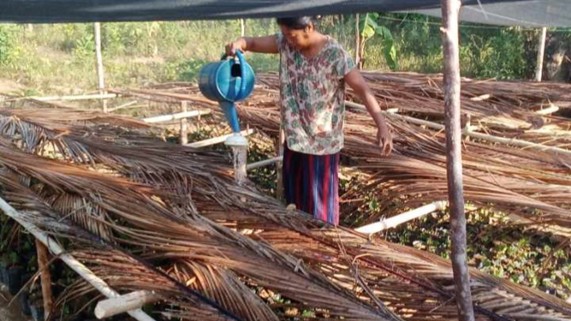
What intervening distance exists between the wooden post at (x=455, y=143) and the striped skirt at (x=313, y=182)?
1.40m

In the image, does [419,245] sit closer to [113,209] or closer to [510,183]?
[510,183]

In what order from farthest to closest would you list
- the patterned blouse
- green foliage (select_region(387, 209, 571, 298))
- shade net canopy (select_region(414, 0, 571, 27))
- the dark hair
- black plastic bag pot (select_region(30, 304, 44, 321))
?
shade net canopy (select_region(414, 0, 571, 27))
green foliage (select_region(387, 209, 571, 298))
black plastic bag pot (select_region(30, 304, 44, 321))
the patterned blouse
the dark hair

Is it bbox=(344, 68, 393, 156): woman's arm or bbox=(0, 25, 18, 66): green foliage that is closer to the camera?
bbox=(344, 68, 393, 156): woman's arm

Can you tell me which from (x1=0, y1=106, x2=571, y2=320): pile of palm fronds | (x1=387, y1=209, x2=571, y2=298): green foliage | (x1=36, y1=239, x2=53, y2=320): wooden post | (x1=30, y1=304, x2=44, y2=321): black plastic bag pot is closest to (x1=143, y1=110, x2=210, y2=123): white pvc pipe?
(x1=0, y1=106, x2=571, y2=320): pile of palm fronds

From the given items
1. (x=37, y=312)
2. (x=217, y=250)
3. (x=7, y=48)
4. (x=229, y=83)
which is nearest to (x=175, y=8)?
(x=229, y=83)

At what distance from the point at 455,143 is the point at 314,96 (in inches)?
55.2

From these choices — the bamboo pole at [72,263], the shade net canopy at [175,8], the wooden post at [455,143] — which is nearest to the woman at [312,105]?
the shade net canopy at [175,8]

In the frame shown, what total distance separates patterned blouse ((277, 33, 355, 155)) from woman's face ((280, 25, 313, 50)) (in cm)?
6

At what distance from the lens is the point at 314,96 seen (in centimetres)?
256

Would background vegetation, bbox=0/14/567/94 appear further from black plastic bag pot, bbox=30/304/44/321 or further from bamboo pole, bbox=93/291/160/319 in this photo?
bamboo pole, bbox=93/291/160/319

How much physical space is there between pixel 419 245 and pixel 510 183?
2.22 ft

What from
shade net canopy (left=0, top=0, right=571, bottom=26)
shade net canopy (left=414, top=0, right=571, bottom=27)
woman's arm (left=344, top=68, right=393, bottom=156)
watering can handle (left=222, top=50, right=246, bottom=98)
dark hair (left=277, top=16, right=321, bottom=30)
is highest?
shade net canopy (left=414, top=0, right=571, bottom=27)

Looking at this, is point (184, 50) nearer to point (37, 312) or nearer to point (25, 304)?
point (25, 304)

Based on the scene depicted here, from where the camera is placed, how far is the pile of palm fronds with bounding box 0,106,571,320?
1.87m
